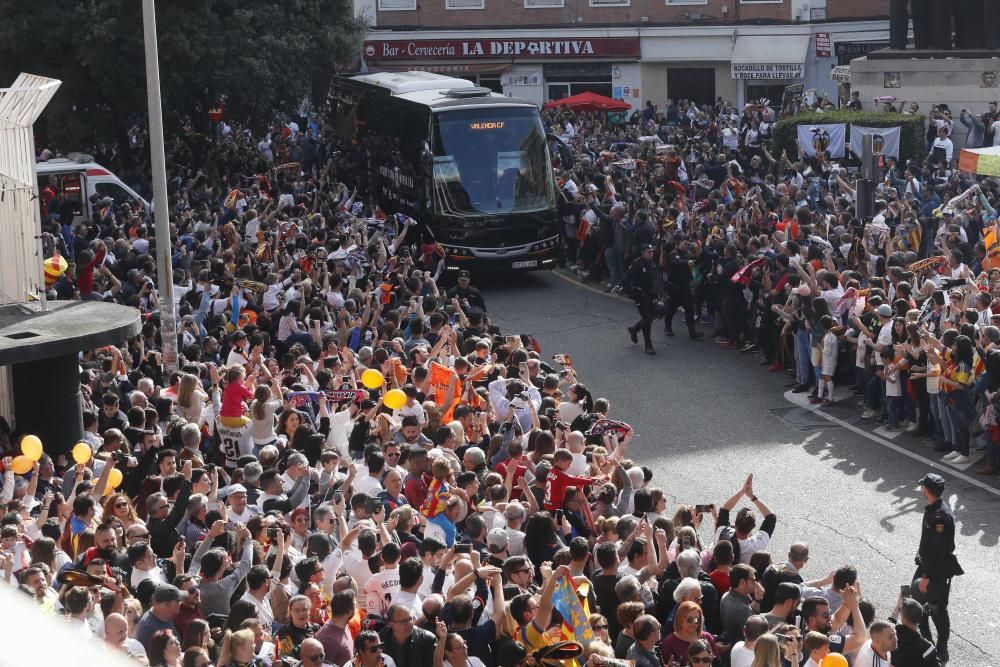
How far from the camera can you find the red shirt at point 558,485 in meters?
9.27

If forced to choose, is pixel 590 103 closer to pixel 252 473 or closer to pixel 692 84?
pixel 692 84

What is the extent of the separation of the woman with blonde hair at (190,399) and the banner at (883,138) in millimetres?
18723

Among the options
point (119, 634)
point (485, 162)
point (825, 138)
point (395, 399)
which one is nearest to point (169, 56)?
point (485, 162)

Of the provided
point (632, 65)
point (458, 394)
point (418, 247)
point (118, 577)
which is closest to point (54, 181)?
point (418, 247)

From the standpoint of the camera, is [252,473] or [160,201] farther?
[160,201]

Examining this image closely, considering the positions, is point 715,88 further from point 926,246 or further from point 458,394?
point 458,394

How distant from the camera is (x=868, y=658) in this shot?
22.8 feet

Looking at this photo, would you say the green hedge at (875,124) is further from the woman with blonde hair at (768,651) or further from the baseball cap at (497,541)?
the woman with blonde hair at (768,651)

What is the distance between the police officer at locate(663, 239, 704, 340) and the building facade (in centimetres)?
2671

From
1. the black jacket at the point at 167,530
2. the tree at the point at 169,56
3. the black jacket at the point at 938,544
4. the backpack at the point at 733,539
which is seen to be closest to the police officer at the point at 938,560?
the black jacket at the point at 938,544

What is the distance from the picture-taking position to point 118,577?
6.70 m

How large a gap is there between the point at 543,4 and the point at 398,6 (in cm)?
497

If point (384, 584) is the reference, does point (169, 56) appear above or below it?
above

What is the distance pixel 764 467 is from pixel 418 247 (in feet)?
34.5
